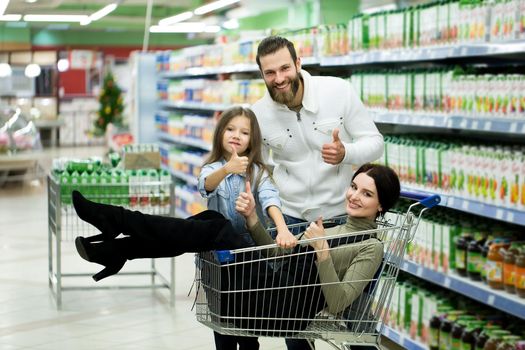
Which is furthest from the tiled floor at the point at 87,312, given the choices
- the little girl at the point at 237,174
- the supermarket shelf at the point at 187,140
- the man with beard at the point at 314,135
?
the little girl at the point at 237,174

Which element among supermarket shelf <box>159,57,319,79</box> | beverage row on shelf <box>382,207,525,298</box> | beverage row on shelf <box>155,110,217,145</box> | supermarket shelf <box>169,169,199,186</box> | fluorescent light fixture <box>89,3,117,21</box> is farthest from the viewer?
fluorescent light fixture <box>89,3,117,21</box>

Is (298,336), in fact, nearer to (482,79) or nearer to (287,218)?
(287,218)

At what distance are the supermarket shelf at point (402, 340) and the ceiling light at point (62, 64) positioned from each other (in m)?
22.8

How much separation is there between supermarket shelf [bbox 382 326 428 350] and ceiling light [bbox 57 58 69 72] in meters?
22.8

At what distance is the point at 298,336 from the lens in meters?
3.06

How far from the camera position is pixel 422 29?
16.9 ft

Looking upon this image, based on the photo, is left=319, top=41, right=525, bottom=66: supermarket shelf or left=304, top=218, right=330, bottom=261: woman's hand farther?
left=319, top=41, right=525, bottom=66: supermarket shelf

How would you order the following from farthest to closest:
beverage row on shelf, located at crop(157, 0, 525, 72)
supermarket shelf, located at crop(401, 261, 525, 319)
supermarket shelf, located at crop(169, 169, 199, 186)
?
supermarket shelf, located at crop(169, 169, 199, 186) < beverage row on shelf, located at crop(157, 0, 525, 72) < supermarket shelf, located at crop(401, 261, 525, 319)

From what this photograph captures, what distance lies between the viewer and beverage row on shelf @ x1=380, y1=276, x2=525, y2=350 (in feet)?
14.1

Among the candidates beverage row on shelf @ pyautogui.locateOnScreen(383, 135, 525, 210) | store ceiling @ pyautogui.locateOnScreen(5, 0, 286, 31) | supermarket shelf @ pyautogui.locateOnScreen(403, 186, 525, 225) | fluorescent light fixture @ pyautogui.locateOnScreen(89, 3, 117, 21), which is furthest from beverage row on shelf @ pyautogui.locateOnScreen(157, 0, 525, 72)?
fluorescent light fixture @ pyautogui.locateOnScreen(89, 3, 117, 21)

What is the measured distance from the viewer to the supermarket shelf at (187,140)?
10045 mm

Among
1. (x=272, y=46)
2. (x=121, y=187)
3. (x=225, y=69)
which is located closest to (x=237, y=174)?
(x=272, y=46)

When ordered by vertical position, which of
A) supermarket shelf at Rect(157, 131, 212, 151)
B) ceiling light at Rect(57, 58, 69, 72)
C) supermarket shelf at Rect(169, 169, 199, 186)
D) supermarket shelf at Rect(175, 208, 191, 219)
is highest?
ceiling light at Rect(57, 58, 69, 72)

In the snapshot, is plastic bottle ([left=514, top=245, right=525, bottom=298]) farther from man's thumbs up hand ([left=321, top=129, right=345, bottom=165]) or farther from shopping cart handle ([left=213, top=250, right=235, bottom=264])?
shopping cart handle ([left=213, top=250, right=235, bottom=264])
